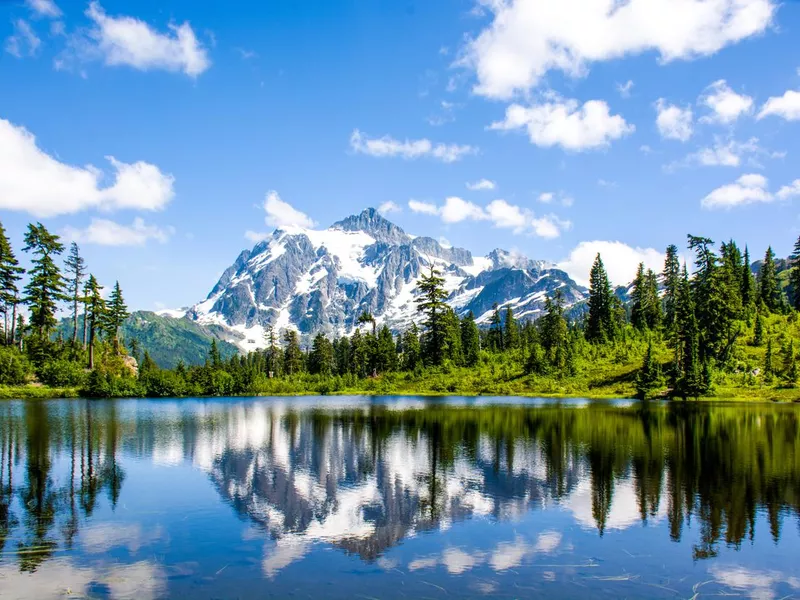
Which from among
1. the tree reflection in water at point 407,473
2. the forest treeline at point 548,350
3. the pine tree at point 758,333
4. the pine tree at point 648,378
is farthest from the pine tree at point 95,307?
the pine tree at point 758,333

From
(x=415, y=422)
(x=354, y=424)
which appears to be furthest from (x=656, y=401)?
(x=354, y=424)

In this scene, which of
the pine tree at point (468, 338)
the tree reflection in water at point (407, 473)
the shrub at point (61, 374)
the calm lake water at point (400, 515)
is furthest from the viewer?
the pine tree at point (468, 338)

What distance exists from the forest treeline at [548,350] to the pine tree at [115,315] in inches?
17.5

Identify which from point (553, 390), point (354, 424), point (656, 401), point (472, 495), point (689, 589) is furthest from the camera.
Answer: point (553, 390)

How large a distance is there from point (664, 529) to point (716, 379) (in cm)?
8252

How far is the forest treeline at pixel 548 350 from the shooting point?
93500 mm

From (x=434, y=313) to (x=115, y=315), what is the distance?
69.8 meters

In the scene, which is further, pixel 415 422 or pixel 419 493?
pixel 415 422

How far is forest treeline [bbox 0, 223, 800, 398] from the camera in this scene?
307 feet

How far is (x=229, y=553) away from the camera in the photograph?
18391 millimetres

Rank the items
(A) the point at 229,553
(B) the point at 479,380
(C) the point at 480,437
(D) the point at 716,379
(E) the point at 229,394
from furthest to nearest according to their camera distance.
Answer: (E) the point at 229,394 < (B) the point at 479,380 < (D) the point at 716,379 < (C) the point at 480,437 < (A) the point at 229,553

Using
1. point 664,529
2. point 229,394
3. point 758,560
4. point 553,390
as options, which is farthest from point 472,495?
point 229,394

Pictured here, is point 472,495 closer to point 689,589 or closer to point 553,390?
point 689,589

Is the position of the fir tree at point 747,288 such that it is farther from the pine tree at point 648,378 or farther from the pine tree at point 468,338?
the pine tree at point 468,338
